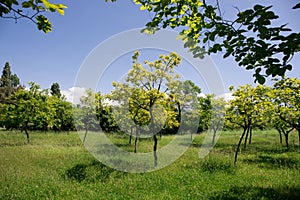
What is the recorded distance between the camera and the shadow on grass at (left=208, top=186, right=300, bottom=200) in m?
6.41

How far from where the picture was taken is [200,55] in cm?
393

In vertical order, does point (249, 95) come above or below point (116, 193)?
above

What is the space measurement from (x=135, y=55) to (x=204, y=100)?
18.7 m

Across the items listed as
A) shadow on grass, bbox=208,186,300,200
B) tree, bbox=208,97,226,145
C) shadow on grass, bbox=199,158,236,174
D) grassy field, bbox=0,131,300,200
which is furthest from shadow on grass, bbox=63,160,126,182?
tree, bbox=208,97,226,145

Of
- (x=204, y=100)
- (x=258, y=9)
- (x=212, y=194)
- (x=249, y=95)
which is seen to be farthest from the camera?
(x=204, y=100)

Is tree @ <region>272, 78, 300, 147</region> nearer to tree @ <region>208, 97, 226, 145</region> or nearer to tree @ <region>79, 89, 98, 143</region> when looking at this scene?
tree @ <region>208, 97, 226, 145</region>

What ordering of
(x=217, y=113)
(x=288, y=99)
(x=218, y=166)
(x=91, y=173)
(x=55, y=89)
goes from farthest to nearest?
(x=55, y=89) < (x=217, y=113) < (x=288, y=99) < (x=218, y=166) < (x=91, y=173)

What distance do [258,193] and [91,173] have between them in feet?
21.8

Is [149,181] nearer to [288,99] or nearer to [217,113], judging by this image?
[288,99]

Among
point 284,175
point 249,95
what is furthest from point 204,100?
point 284,175

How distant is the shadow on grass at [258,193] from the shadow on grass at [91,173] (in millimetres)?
4328

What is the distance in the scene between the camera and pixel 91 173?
9281 millimetres

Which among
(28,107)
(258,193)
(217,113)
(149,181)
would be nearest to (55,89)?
(28,107)

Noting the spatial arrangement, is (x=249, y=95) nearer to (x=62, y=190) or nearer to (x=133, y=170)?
(x=133, y=170)
